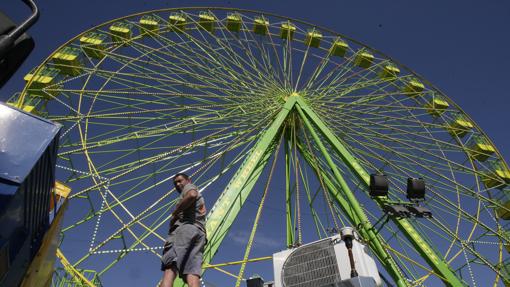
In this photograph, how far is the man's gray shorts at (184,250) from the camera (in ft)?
7.44

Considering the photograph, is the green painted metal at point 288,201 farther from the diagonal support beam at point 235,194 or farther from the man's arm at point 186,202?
the man's arm at point 186,202

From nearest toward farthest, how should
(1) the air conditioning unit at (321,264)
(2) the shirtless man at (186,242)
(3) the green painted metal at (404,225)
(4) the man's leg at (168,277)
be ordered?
(4) the man's leg at (168,277), (2) the shirtless man at (186,242), (1) the air conditioning unit at (321,264), (3) the green painted metal at (404,225)

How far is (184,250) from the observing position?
2312mm

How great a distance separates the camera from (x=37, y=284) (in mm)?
2301

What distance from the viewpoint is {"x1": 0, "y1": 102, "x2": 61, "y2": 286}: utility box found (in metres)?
1.60

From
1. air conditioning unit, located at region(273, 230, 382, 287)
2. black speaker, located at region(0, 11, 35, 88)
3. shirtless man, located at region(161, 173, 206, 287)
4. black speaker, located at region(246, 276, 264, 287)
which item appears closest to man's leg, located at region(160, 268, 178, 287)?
shirtless man, located at region(161, 173, 206, 287)

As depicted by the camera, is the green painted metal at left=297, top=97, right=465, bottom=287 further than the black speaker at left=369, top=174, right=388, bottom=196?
Yes

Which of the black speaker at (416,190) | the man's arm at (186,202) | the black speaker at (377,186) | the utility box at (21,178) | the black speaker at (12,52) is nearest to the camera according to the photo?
the black speaker at (12,52)

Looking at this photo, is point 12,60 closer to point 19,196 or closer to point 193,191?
point 19,196

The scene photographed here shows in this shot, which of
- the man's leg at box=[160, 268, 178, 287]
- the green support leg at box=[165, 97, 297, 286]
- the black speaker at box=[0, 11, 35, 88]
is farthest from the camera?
the green support leg at box=[165, 97, 297, 286]

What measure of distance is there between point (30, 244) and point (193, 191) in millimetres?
976

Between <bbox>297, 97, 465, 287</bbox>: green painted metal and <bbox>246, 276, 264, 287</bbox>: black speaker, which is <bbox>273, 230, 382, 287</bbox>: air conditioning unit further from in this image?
<bbox>297, 97, 465, 287</bbox>: green painted metal

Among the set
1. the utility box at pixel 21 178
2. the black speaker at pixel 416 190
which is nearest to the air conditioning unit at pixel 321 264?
the black speaker at pixel 416 190

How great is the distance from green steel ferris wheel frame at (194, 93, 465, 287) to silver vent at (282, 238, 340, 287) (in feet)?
4.79
